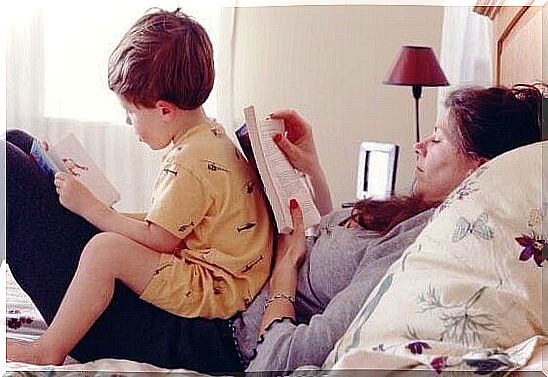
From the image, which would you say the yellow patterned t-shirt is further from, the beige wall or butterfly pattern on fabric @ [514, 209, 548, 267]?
butterfly pattern on fabric @ [514, 209, 548, 267]

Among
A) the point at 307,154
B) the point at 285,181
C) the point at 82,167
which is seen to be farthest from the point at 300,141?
the point at 82,167

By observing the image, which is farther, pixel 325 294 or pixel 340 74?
pixel 340 74

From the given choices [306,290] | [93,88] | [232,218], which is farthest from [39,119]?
[306,290]

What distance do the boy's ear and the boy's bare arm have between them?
0.19m

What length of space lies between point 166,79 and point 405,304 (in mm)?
571

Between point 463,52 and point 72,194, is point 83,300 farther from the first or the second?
point 463,52

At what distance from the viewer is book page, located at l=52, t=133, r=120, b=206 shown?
1.51 metres

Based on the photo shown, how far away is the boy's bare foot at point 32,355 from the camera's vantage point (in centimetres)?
129

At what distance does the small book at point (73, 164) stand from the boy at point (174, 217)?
59mm

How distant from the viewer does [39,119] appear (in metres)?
1.91

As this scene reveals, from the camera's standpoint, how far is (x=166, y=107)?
1.46 m

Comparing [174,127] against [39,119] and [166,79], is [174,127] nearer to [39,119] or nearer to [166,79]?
[166,79]

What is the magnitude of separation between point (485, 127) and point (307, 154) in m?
0.30

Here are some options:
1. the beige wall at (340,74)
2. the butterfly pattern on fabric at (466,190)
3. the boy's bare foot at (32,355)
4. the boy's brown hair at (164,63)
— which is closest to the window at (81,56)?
the beige wall at (340,74)
